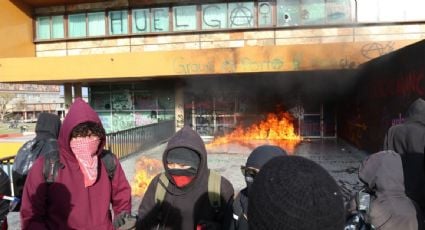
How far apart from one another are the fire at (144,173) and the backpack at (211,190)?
4498 millimetres

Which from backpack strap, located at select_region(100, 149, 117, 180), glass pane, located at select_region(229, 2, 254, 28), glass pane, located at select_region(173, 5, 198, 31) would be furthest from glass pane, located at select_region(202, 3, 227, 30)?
backpack strap, located at select_region(100, 149, 117, 180)

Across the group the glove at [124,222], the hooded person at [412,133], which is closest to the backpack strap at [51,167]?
the glove at [124,222]

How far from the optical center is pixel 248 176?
8.02ft

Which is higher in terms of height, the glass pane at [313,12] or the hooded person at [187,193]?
the glass pane at [313,12]

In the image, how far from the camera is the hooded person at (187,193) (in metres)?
2.55

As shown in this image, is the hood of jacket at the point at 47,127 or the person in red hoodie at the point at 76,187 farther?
the hood of jacket at the point at 47,127

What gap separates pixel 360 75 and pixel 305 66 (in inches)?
77.5

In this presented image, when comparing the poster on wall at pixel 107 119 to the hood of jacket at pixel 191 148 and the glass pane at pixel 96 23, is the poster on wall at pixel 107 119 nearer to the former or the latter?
the glass pane at pixel 96 23

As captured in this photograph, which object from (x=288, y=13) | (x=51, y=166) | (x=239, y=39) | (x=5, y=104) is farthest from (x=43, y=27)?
(x=5, y=104)

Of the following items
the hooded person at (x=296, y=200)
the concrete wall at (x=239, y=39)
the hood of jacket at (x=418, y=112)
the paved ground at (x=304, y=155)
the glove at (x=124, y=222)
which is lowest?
the paved ground at (x=304, y=155)

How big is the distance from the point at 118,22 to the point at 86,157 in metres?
15.1

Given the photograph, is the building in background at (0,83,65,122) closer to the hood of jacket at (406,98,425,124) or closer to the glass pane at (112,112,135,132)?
the glass pane at (112,112,135,132)

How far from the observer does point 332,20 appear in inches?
591

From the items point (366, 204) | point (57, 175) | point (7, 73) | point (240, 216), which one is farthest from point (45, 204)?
point (7, 73)
